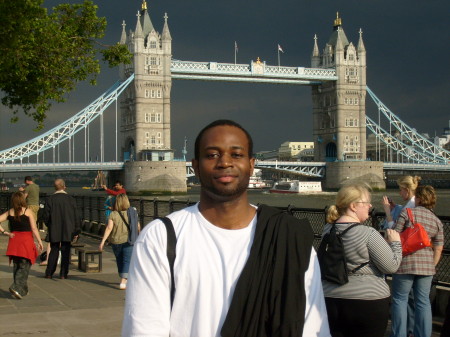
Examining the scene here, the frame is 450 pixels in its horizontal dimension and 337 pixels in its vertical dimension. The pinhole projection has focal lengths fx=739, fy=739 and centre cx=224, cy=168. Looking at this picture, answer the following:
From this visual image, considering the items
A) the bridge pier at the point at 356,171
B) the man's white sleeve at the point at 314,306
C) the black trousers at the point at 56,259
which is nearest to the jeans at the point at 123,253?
the black trousers at the point at 56,259

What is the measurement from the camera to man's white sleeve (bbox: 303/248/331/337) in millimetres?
2521

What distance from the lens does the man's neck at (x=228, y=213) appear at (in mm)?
2562

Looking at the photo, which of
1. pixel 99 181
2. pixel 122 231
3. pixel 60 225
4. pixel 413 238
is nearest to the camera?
pixel 413 238

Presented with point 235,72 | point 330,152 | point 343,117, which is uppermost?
point 235,72

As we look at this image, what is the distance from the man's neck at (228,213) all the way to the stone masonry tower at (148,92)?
66.0 meters

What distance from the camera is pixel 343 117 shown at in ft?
259

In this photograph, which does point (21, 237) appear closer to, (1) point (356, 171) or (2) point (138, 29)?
(2) point (138, 29)

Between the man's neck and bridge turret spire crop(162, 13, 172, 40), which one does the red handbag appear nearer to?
the man's neck

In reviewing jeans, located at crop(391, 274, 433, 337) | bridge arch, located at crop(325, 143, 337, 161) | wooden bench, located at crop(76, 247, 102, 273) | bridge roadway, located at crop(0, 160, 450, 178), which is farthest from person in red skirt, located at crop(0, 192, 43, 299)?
bridge arch, located at crop(325, 143, 337, 161)

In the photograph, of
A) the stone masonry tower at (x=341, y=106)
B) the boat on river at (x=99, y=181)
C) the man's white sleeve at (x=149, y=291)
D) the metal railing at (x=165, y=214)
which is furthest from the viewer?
the boat on river at (x=99, y=181)

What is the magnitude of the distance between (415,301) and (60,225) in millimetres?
5659

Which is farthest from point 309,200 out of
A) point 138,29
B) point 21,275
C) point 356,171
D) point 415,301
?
point 415,301

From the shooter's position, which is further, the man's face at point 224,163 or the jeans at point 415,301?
the jeans at point 415,301

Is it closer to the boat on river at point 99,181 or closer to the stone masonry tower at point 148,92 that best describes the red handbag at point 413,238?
the stone masonry tower at point 148,92
